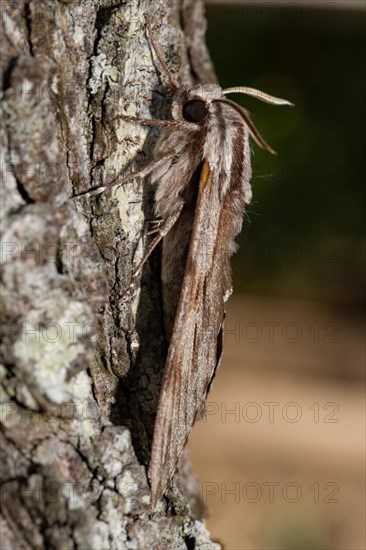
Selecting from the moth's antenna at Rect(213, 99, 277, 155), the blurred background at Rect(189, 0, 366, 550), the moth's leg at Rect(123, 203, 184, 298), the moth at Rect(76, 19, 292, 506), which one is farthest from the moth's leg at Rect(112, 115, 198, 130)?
the blurred background at Rect(189, 0, 366, 550)

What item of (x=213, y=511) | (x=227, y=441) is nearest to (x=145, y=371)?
(x=213, y=511)

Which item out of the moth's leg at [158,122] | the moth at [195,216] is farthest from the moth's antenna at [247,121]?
the moth's leg at [158,122]

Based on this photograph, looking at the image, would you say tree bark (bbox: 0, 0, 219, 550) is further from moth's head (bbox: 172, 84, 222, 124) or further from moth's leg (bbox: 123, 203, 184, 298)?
moth's head (bbox: 172, 84, 222, 124)

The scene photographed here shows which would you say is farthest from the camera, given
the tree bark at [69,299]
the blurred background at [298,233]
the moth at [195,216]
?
the blurred background at [298,233]

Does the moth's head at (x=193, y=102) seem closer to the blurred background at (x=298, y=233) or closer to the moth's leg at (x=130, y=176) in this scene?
the moth's leg at (x=130, y=176)

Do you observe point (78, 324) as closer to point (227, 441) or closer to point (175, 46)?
point (175, 46)

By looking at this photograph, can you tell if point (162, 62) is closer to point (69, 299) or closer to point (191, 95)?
point (191, 95)
